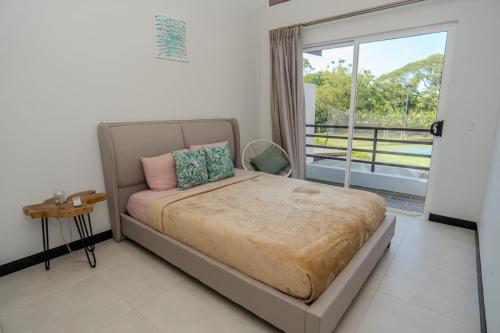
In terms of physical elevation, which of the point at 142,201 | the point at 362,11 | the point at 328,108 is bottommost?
the point at 142,201

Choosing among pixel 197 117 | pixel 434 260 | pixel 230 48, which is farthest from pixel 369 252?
pixel 230 48

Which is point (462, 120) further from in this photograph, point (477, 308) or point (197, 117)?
point (197, 117)

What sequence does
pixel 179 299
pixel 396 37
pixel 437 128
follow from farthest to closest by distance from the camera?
1. pixel 396 37
2. pixel 437 128
3. pixel 179 299

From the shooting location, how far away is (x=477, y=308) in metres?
1.72

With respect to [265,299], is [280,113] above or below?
above

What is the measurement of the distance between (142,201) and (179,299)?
0.97 m

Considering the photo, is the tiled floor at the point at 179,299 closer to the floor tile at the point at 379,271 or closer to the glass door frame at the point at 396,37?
the floor tile at the point at 379,271

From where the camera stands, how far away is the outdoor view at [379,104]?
3.06m

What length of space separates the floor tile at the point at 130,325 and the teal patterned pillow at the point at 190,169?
1201mm

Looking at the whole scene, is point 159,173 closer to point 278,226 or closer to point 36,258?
point 36,258

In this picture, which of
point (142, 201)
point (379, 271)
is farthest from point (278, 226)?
point (142, 201)

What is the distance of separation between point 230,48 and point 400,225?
123 inches

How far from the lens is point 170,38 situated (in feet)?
9.60

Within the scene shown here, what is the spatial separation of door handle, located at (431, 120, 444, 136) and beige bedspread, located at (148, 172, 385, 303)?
122 cm
